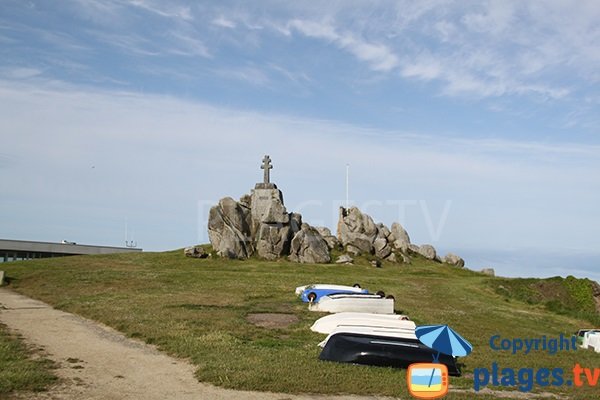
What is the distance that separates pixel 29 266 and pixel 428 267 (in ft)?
109

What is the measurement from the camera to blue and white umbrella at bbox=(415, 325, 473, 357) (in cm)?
1212

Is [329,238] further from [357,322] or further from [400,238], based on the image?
[357,322]

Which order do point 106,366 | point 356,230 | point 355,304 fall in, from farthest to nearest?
point 356,230
point 355,304
point 106,366

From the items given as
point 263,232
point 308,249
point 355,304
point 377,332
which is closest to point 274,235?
point 263,232

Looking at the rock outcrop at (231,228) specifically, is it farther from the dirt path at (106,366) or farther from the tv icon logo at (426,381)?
the tv icon logo at (426,381)

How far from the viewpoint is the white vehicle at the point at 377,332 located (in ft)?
59.6

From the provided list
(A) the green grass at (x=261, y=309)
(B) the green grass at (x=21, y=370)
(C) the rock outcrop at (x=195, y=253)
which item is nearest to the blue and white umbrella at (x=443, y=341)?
(A) the green grass at (x=261, y=309)

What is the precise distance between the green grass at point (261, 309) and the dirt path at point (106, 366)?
572mm

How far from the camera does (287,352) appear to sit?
17.9 m

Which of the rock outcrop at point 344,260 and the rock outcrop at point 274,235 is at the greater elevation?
the rock outcrop at point 274,235

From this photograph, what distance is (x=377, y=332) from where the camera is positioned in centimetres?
1852

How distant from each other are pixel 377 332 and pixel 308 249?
103ft

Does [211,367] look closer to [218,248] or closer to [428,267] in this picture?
[218,248]

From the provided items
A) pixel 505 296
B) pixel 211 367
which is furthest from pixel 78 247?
pixel 211 367
